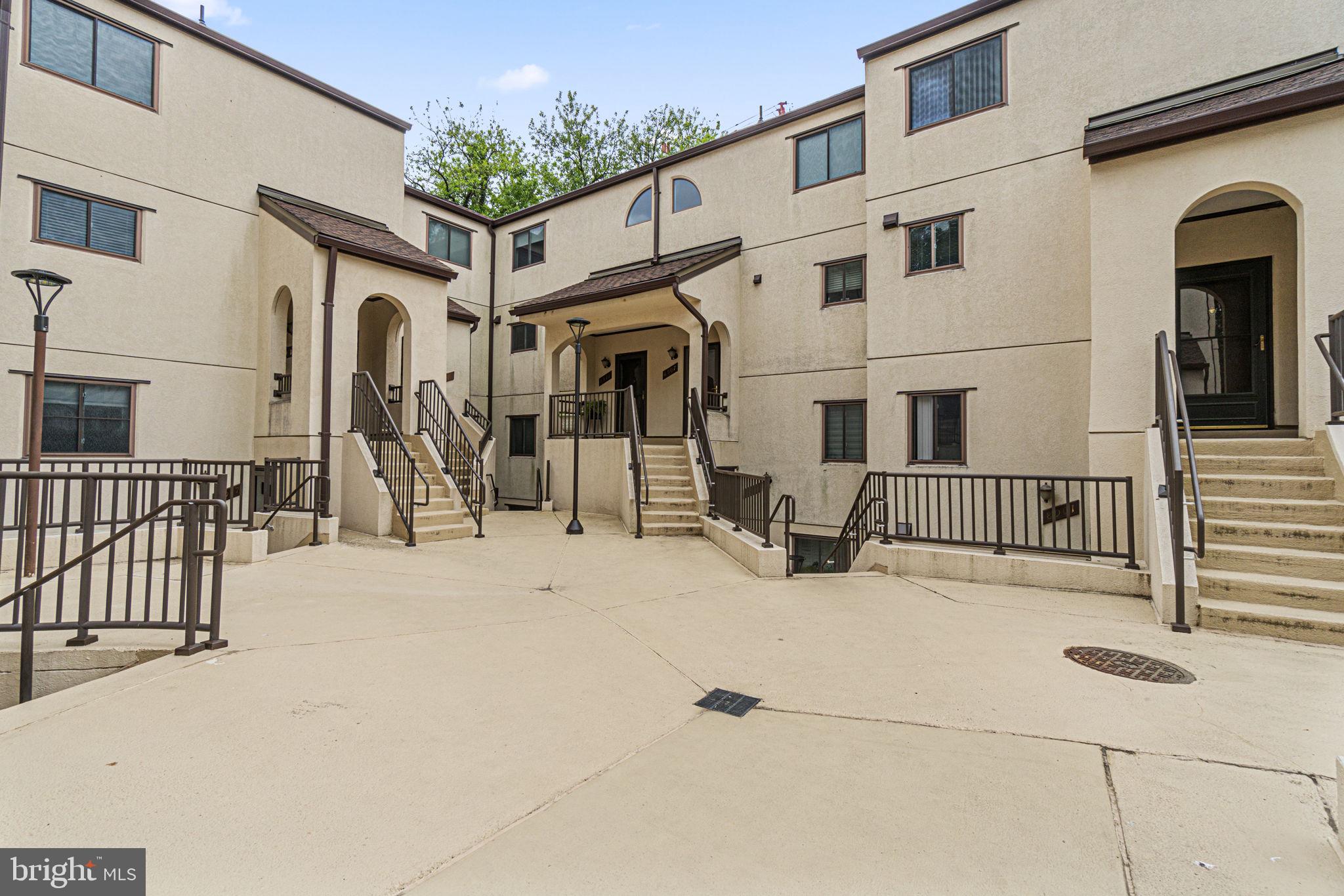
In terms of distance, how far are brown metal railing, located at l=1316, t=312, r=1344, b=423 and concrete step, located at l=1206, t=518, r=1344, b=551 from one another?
4.96ft

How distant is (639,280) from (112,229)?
9.23 metres

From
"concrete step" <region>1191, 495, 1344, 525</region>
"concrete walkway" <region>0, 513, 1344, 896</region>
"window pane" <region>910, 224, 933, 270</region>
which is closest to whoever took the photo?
"concrete walkway" <region>0, 513, 1344, 896</region>

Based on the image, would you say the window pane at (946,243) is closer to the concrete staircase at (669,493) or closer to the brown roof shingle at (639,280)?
the brown roof shingle at (639,280)

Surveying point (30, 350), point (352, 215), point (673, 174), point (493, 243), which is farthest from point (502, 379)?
point (30, 350)

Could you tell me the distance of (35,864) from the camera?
2.25 m

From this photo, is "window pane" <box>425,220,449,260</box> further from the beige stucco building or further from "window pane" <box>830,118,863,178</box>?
"window pane" <box>830,118,863,178</box>

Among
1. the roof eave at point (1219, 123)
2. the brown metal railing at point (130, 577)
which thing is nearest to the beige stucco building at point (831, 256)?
the roof eave at point (1219, 123)

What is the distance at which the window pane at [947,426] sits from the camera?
10977 mm

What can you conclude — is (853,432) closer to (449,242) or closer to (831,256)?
(831,256)

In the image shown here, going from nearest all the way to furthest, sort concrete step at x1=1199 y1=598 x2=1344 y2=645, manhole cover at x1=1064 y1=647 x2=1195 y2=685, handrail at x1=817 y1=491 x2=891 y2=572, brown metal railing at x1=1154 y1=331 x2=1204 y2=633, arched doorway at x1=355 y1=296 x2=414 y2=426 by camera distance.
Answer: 1. manhole cover at x1=1064 y1=647 x2=1195 y2=685
2. concrete step at x1=1199 y1=598 x2=1344 y2=645
3. brown metal railing at x1=1154 y1=331 x2=1204 y2=633
4. handrail at x1=817 y1=491 x2=891 y2=572
5. arched doorway at x1=355 y1=296 x2=414 y2=426

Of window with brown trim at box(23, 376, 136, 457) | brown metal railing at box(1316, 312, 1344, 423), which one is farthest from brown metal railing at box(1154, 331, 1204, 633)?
window with brown trim at box(23, 376, 136, 457)

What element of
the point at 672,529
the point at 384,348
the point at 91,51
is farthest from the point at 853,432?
the point at 91,51

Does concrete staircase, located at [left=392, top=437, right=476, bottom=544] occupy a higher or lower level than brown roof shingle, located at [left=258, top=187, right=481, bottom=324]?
lower

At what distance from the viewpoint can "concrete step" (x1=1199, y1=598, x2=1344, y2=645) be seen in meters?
4.95
